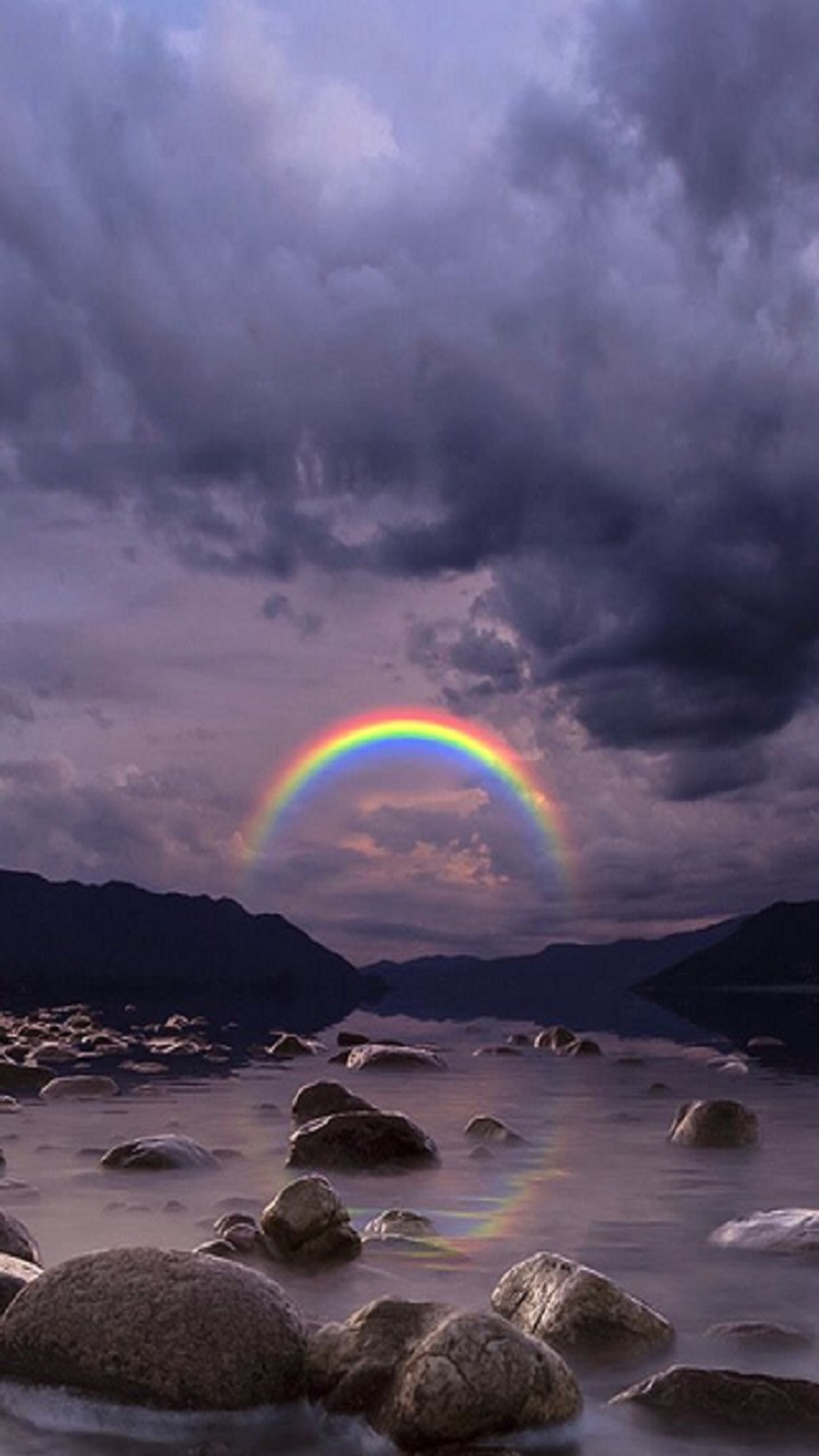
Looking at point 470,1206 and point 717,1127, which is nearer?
point 470,1206

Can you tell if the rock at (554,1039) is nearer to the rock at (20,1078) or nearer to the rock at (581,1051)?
the rock at (581,1051)

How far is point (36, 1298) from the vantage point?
705 centimetres

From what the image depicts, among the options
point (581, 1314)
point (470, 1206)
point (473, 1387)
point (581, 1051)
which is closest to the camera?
point (473, 1387)

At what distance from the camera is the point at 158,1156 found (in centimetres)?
1438

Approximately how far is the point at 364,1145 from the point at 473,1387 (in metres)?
9.19

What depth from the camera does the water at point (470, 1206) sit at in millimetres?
6480

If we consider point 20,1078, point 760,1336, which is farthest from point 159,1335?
point 20,1078

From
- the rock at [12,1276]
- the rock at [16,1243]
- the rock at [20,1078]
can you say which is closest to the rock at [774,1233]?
the rock at [16,1243]

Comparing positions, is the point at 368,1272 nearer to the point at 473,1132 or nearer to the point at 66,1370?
the point at 66,1370

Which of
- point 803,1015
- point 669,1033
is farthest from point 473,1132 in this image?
point 803,1015

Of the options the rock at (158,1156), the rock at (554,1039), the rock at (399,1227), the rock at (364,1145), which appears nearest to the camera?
the rock at (399,1227)

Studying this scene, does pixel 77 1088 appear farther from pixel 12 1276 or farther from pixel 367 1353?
pixel 367 1353

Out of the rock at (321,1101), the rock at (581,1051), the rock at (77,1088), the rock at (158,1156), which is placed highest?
the rock at (581,1051)

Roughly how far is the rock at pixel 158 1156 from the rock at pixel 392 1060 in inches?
596
